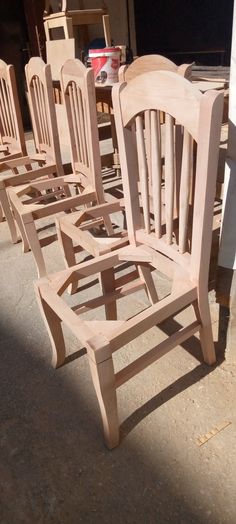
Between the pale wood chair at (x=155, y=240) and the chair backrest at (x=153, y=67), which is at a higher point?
the chair backrest at (x=153, y=67)

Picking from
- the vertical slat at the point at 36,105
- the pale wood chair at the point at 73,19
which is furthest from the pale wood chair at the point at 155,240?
the pale wood chair at the point at 73,19

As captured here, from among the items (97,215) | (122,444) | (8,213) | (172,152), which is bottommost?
(122,444)

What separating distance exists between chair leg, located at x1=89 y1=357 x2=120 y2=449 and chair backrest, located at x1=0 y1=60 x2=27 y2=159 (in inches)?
77.4

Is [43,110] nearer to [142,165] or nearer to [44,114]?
[44,114]

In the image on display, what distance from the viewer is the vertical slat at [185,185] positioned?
1098mm

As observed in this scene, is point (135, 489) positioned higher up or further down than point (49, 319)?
further down

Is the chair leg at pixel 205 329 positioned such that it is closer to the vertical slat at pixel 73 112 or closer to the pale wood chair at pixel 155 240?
the pale wood chair at pixel 155 240

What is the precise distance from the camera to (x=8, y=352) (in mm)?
1755

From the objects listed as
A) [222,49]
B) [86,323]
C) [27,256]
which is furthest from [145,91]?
[222,49]

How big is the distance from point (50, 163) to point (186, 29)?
172 inches

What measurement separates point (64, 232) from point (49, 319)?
0.44 metres

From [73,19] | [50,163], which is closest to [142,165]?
[50,163]

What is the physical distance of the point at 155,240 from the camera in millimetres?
1428

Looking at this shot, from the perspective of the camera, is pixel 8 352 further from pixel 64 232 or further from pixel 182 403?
pixel 182 403
